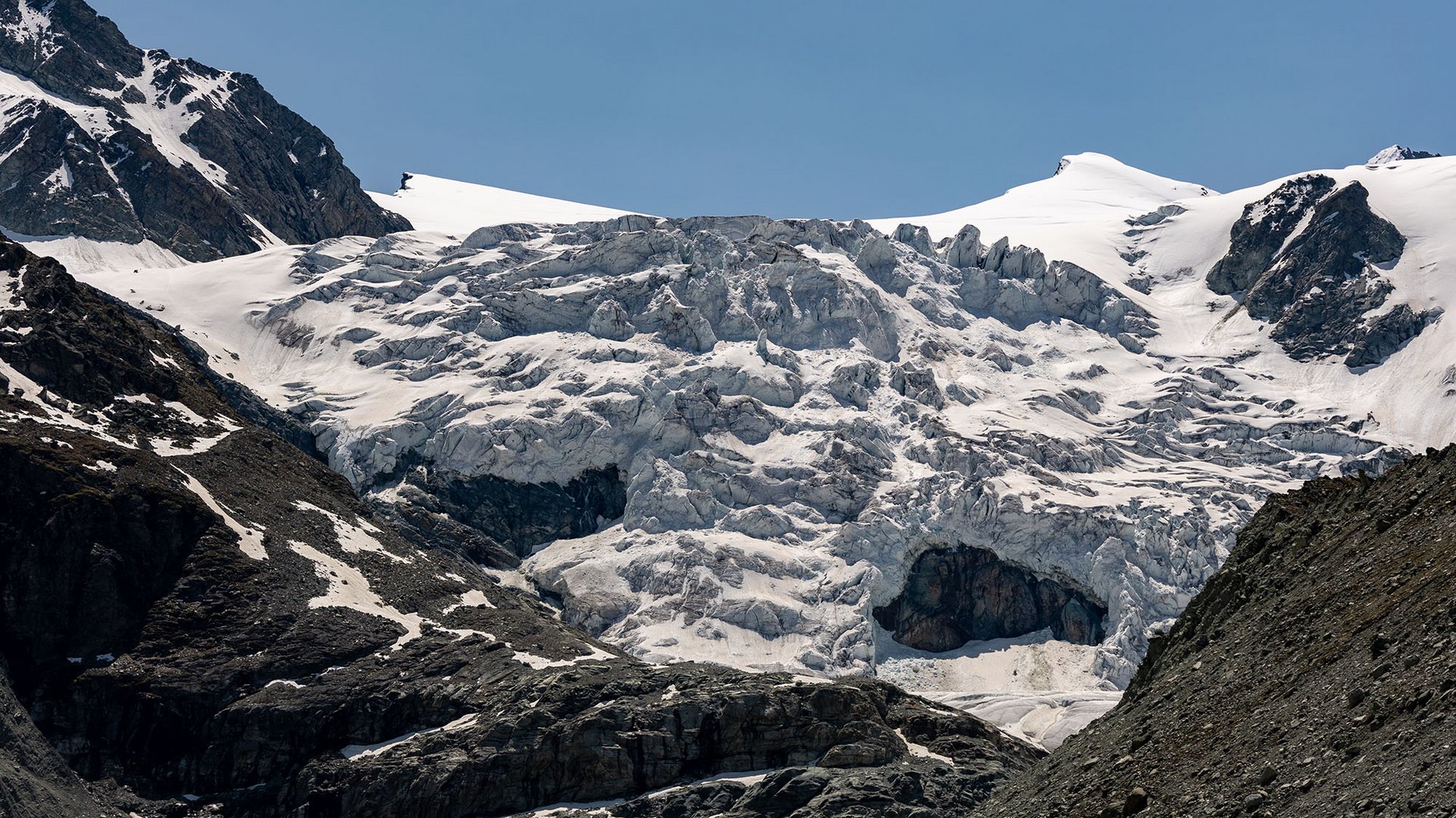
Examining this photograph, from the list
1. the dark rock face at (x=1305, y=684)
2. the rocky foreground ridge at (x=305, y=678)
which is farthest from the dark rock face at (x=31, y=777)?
the dark rock face at (x=1305, y=684)

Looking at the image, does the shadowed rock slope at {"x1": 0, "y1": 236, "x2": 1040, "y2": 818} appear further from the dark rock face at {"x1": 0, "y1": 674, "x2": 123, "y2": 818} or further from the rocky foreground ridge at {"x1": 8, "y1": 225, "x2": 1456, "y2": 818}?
the dark rock face at {"x1": 0, "y1": 674, "x2": 123, "y2": 818}

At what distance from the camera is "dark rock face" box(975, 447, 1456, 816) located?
2015 inches

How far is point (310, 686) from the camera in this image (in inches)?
6043

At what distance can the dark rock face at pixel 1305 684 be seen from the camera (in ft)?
168

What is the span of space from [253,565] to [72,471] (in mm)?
20076

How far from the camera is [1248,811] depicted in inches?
2156

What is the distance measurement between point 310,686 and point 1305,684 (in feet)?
368

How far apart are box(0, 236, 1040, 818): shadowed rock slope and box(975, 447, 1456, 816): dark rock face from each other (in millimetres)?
51336

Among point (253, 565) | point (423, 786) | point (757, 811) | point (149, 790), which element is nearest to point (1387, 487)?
point (757, 811)

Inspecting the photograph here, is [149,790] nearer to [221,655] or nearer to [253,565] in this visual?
[221,655]

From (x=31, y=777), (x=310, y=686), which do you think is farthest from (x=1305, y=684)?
(x=310, y=686)

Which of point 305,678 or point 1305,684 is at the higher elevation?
point 1305,684

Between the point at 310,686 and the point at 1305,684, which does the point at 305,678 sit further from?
the point at 1305,684

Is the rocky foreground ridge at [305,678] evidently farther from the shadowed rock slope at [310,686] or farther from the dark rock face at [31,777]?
the dark rock face at [31,777]
